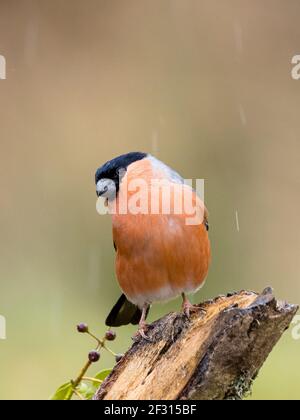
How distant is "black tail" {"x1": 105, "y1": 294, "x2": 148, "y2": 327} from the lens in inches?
129

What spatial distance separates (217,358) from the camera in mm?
2133

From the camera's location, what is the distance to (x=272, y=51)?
7699mm

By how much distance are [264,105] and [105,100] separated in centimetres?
149

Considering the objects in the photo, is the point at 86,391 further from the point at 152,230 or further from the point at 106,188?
the point at 106,188

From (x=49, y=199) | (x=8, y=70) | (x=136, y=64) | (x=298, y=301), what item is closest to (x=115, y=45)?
(x=136, y=64)

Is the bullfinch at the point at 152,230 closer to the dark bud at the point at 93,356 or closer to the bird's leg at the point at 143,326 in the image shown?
the bird's leg at the point at 143,326

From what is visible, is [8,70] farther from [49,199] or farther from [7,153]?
[49,199]

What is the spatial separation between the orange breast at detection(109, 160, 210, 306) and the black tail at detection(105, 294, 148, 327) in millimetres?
238

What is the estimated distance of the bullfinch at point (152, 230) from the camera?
2.89 metres

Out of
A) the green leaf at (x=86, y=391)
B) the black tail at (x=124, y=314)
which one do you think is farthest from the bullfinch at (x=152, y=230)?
the green leaf at (x=86, y=391)

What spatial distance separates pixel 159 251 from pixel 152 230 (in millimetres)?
82

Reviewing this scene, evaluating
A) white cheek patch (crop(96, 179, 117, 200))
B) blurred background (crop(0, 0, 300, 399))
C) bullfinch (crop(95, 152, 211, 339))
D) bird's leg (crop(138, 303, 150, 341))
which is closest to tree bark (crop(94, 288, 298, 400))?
bird's leg (crop(138, 303, 150, 341))

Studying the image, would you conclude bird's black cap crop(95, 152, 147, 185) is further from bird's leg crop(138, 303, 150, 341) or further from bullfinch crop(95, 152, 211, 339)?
bird's leg crop(138, 303, 150, 341)

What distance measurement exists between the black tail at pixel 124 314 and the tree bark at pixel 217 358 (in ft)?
2.78
